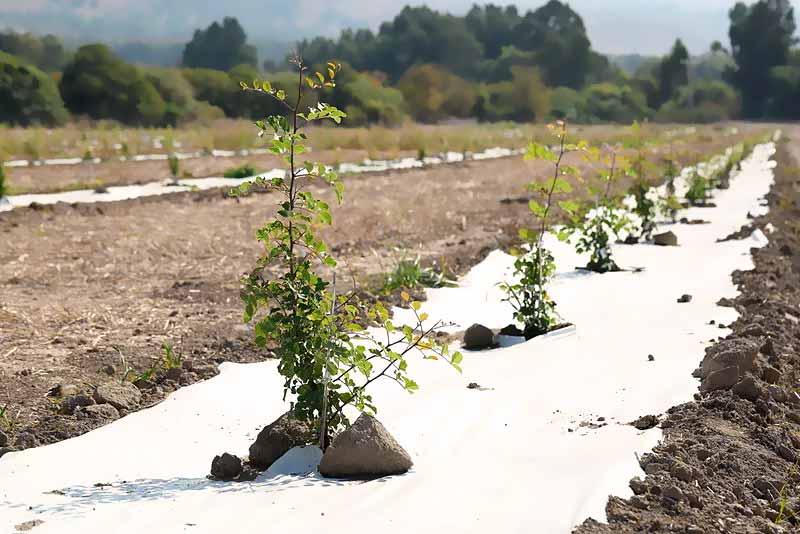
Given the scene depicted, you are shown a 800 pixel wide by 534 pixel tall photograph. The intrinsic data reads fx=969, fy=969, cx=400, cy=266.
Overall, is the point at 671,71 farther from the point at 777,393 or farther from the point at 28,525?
the point at 28,525

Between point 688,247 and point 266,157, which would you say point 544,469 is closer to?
point 688,247

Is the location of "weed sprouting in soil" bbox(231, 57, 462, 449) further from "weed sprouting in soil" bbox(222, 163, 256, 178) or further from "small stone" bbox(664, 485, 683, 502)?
"weed sprouting in soil" bbox(222, 163, 256, 178)

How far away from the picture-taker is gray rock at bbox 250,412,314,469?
368 cm

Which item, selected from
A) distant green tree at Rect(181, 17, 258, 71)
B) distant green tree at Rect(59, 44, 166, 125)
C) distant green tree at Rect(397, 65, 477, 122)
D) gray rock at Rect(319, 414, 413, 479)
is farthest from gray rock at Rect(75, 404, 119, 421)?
distant green tree at Rect(181, 17, 258, 71)

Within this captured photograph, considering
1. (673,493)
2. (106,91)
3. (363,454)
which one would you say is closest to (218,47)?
(106,91)

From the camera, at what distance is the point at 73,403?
424cm

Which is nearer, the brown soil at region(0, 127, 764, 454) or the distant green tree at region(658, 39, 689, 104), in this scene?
the brown soil at region(0, 127, 764, 454)

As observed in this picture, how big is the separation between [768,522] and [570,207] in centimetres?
301

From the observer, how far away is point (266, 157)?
1962 cm

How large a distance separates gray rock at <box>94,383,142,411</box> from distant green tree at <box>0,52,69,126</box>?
1106 inches

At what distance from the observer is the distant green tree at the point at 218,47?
101 m

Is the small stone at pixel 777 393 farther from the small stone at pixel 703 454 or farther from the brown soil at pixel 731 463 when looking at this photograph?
the small stone at pixel 703 454

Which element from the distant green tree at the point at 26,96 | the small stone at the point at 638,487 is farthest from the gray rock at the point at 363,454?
the distant green tree at the point at 26,96

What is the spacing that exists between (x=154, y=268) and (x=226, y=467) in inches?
182
